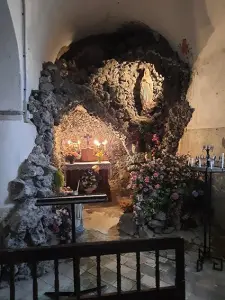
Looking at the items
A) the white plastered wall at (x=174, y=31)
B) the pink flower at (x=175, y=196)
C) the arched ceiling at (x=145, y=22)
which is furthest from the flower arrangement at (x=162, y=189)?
the arched ceiling at (x=145, y=22)

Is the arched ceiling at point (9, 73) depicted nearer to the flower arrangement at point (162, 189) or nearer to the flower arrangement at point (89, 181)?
the flower arrangement at point (162, 189)

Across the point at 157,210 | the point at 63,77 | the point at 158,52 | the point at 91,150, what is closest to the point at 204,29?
the point at 158,52

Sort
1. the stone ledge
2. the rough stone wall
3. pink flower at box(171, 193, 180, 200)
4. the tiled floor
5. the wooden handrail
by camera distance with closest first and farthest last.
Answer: the wooden handrail
the tiled floor
the stone ledge
pink flower at box(171, 193, 180, 200)
the rough stone wall

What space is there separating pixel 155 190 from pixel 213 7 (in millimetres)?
2667

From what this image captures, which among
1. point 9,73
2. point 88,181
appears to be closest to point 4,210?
point 9,73

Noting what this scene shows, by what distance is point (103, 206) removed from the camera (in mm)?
5762

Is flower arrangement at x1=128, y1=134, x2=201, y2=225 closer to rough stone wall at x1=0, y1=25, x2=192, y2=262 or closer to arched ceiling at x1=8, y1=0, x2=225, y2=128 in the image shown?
arched ceiling at x1=8, y1=0, x2=225, y2=128

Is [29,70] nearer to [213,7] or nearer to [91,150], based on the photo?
[213,7]

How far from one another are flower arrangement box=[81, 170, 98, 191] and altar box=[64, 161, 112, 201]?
0.09 metres

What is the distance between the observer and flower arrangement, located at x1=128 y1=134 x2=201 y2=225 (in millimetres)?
3820

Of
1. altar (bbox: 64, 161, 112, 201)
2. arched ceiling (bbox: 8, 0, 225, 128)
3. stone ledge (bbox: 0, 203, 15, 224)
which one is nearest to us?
stone ledge (bbox: 0, 203, 15, 224)

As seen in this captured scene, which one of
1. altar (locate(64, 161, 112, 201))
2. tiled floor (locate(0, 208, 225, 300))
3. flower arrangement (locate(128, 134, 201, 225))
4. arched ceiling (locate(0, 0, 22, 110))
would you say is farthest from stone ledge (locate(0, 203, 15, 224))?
altar (locate(64, 161, 112, 201))

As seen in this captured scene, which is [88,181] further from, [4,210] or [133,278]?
[133,278]

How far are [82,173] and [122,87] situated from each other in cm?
218
